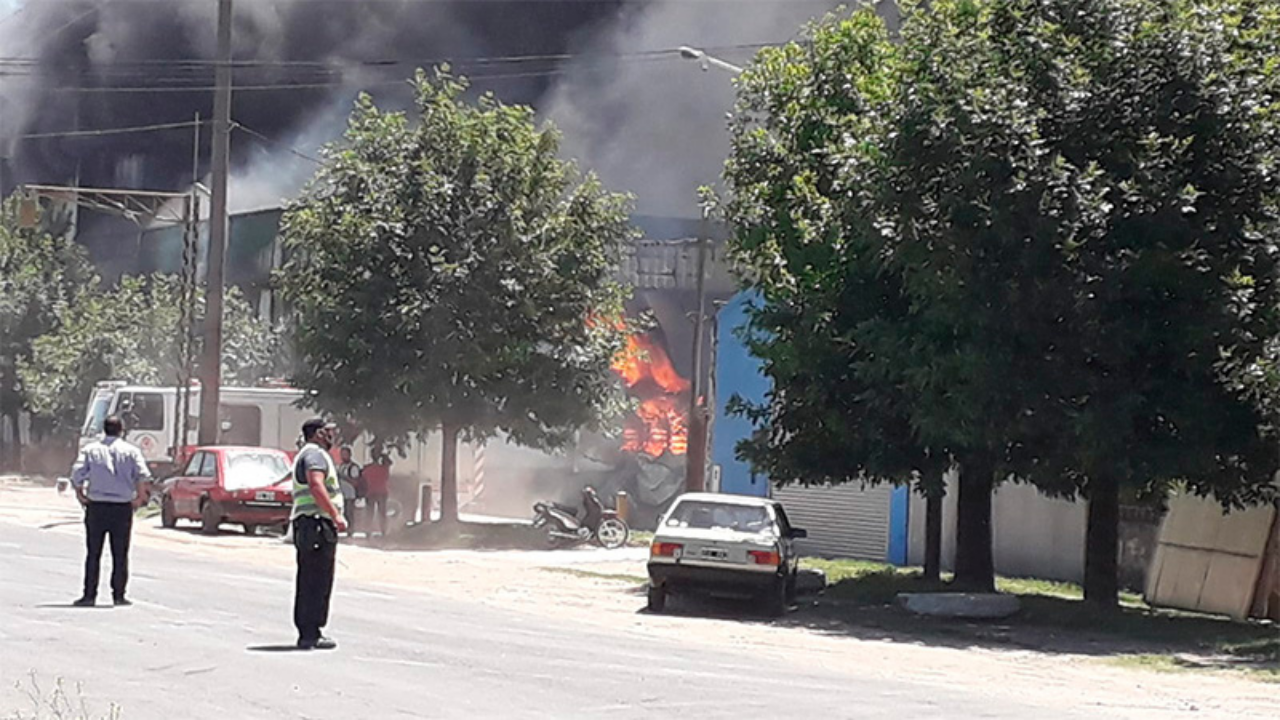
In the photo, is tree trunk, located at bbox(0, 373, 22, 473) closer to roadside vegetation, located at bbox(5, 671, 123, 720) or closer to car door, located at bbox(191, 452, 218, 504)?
car door, located at bbox(191, 452, 218, 504)

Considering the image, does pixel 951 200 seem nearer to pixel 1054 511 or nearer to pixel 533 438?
pixel 1054 511

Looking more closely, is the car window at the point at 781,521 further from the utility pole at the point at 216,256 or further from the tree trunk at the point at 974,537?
the utility pole at the point at 216,256

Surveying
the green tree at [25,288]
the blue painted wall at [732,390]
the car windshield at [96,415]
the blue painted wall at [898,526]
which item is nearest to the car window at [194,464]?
the car windshield at [96,415]

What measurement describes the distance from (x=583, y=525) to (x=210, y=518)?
250 inches

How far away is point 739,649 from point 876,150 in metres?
7.29

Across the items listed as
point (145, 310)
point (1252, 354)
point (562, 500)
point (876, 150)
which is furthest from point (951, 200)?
point (145, 310)

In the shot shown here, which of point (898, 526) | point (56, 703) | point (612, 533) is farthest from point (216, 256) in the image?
point (56, 703)

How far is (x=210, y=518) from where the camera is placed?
103 feet

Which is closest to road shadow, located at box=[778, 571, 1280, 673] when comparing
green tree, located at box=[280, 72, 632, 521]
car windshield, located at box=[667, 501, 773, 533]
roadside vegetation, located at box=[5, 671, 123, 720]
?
car windshield, located at box=[667, 501, 773, 533]

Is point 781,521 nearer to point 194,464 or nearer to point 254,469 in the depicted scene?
point 254,469

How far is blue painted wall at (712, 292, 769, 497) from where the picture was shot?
3544cm

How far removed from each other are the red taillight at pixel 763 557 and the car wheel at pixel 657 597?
1.02 metres

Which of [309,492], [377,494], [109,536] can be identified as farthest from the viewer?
[377,494]

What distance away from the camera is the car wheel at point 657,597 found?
2028cm
